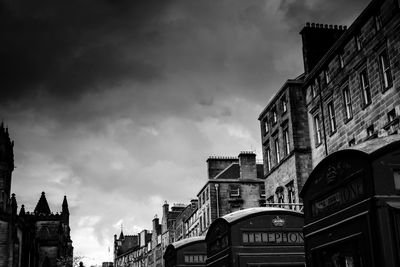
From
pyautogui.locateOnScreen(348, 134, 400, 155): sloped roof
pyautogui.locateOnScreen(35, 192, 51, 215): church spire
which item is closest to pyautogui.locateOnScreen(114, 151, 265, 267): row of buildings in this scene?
pyautogui.locateOnScreen(35, 192, 51, 215): church spire

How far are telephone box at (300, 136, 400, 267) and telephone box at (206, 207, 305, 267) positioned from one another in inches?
234

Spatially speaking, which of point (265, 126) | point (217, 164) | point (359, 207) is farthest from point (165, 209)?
point (359, 207)

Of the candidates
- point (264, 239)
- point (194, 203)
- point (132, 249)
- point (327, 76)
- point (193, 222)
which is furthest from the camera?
point (132, 249)

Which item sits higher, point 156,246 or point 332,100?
point 332,100

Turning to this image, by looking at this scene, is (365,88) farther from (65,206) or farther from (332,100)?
(65,206)

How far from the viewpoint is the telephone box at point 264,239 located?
15.3 m

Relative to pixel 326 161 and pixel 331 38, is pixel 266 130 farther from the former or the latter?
pixel 326 161

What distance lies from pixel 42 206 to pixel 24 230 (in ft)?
89.0

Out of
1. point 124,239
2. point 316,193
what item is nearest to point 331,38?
point 316,193

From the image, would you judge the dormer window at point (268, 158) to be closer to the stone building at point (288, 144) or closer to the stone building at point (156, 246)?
the stone building at point (288, 144)

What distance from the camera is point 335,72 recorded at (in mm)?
31625

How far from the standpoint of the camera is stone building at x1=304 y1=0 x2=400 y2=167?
25.6 metres

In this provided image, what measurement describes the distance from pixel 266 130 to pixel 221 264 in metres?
25.8

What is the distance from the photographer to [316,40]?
36.6 m
